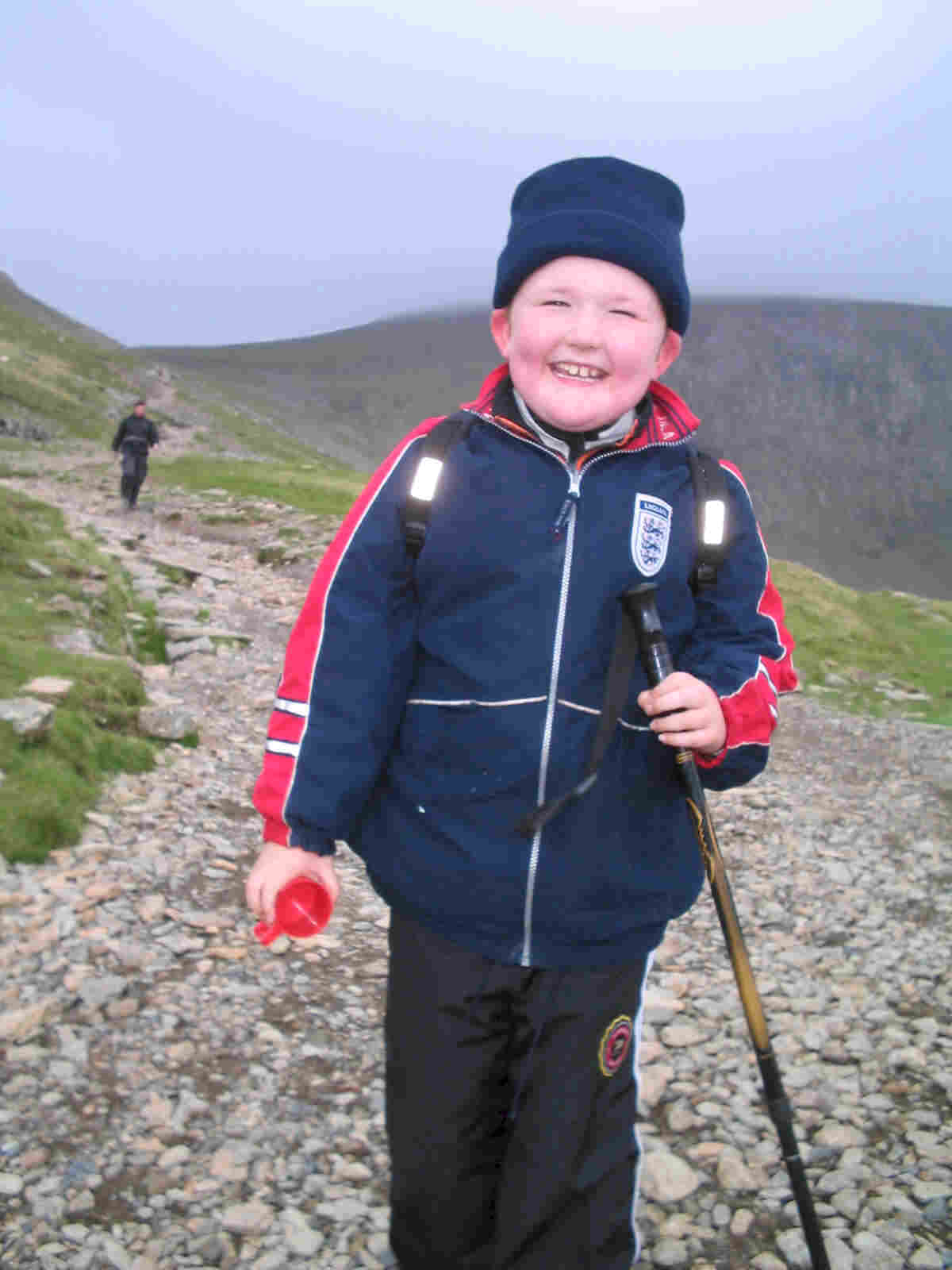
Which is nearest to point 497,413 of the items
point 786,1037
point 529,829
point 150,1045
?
point 529,829

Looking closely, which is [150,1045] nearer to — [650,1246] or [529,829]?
[650,1246]

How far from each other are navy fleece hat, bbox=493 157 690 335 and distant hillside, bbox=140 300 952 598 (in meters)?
116

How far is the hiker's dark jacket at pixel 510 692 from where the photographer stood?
3055 millimetres

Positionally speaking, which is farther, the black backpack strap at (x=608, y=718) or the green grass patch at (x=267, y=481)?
the green grass patch at (x=267, y=481)

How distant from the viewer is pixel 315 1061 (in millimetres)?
5031

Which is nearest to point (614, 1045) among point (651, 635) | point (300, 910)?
point (300, 910)

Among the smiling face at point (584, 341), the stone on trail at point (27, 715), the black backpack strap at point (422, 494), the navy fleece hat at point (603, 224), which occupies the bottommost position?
the stone on trail at point (27, 715)

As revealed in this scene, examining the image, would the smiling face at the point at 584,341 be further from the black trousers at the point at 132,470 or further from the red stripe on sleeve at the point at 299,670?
the black trousers at the point at 132,470

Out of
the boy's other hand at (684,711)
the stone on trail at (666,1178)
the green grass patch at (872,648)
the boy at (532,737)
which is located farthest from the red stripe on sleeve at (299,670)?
the green grass patch at (872,648)

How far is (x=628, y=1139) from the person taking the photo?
3.19 meters

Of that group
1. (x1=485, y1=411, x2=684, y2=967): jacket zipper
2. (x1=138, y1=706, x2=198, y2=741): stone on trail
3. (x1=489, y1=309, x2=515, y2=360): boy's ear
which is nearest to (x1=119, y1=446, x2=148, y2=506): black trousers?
(x1=138, y1=706, x2=198, y2=741): stone on trail

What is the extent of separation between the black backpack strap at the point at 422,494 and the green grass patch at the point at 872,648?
43.6ft

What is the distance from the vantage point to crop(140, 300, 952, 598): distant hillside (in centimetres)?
13075

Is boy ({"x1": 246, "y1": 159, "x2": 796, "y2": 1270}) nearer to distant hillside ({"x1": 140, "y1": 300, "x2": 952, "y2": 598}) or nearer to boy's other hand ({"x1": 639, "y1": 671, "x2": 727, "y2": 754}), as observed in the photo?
boy's other hand ({"x1": 639, "y1": 671, "x2": 727, "y2": 754})
